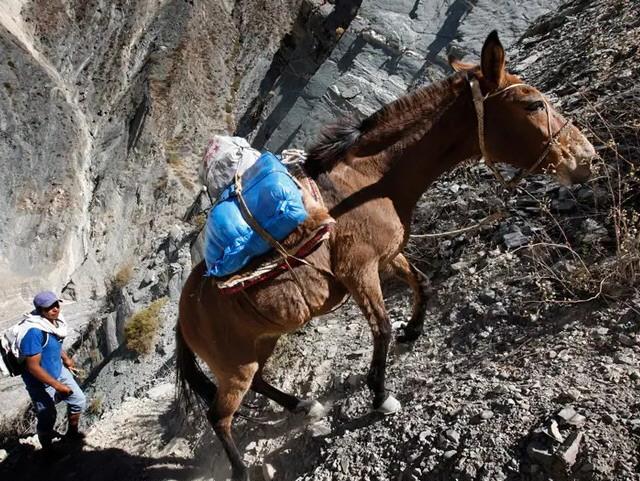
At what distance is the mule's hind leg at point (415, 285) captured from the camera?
4473mm

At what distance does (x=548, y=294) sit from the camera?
427 centimetres

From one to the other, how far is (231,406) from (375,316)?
1.46 m

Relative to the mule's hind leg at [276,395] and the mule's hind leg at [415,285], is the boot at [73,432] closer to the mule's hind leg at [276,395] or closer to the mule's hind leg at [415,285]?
the mule's hind leg at [276,395]

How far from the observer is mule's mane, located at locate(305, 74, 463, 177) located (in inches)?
147

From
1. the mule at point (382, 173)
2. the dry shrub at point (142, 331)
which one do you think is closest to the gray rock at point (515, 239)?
the mule at point (382, 173)

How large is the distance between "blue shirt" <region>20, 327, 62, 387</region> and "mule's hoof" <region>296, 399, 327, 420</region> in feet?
10.2

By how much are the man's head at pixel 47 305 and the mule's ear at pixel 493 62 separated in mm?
5118

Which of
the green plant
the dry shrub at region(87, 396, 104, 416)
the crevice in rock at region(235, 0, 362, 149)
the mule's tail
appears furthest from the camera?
Answer: the green plant

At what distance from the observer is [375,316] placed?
3885 mm

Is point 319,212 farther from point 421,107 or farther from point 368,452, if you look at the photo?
point 368,452

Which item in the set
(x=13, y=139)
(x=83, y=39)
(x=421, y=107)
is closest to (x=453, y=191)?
(x=421, y=107)

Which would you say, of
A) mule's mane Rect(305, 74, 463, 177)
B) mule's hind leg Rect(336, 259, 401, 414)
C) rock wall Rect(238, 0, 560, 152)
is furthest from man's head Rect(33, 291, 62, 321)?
rock wall Rect(238, 0, 560, 152)

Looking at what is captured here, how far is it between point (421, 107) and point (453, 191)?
259 cm

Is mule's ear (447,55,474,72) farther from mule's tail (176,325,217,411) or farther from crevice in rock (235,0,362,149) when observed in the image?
crevice in rock (235,0,362,149)
